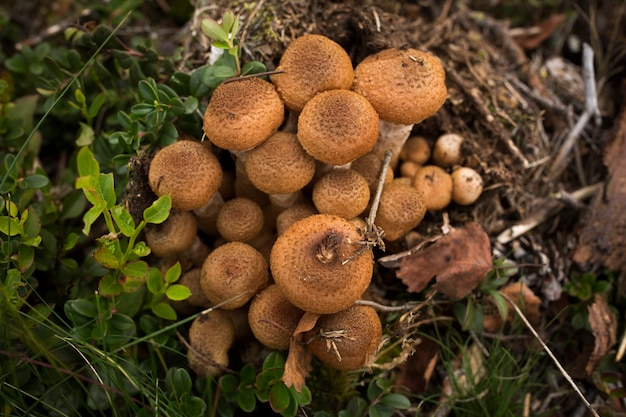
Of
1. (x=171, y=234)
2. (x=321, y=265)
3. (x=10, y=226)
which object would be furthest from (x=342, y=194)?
(x=10, y=226)

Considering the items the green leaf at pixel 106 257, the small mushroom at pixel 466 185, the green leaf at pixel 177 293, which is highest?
the green leaf at pixel 106 257

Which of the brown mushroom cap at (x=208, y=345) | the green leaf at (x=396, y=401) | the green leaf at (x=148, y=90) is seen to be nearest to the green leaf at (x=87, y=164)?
the green leaf at (x=148, y=90)

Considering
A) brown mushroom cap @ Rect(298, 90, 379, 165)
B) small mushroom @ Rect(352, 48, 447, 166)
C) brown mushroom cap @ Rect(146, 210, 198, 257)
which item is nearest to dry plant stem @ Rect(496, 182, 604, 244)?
small mushroom @ Rect(352, 48, 447, 166)

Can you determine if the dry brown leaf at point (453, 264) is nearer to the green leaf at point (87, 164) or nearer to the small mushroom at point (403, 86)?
the small mushroom at point (403, 86)

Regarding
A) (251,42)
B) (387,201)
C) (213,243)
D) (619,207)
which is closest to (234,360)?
(213,243)

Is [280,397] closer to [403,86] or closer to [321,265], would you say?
[321,265]

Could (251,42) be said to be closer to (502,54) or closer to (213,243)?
(213,243)

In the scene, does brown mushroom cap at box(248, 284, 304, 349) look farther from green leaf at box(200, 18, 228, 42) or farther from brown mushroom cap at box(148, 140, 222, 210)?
green leaf at box(200, 18, 228, 42)
